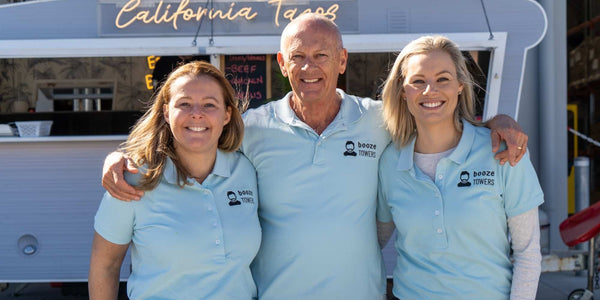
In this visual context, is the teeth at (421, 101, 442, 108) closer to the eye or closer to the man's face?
the man's face

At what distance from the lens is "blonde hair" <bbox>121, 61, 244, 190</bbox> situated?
2.34m

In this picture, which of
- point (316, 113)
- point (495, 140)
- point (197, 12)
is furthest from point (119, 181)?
point (197, 12)

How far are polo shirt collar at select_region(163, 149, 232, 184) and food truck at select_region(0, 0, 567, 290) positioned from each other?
262 centimetres

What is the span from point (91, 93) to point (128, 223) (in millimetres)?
3133

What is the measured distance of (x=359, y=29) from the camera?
17.1 feet

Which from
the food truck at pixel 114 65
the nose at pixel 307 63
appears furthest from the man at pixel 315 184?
the food truck at pixel 114 65

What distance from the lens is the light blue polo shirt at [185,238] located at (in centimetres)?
224

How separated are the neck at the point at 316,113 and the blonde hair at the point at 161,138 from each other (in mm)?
304

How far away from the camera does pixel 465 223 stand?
2.27 metres

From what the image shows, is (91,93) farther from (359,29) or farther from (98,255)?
(98,255)

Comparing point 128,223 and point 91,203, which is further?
→ point 91,203

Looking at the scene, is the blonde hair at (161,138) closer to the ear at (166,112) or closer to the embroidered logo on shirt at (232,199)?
the ear at (166,112)

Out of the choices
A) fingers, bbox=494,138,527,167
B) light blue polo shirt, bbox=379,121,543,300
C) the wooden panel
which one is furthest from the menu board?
fingers, bbox=494,138,527,167

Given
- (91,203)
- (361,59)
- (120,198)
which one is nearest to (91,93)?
(91,203)
